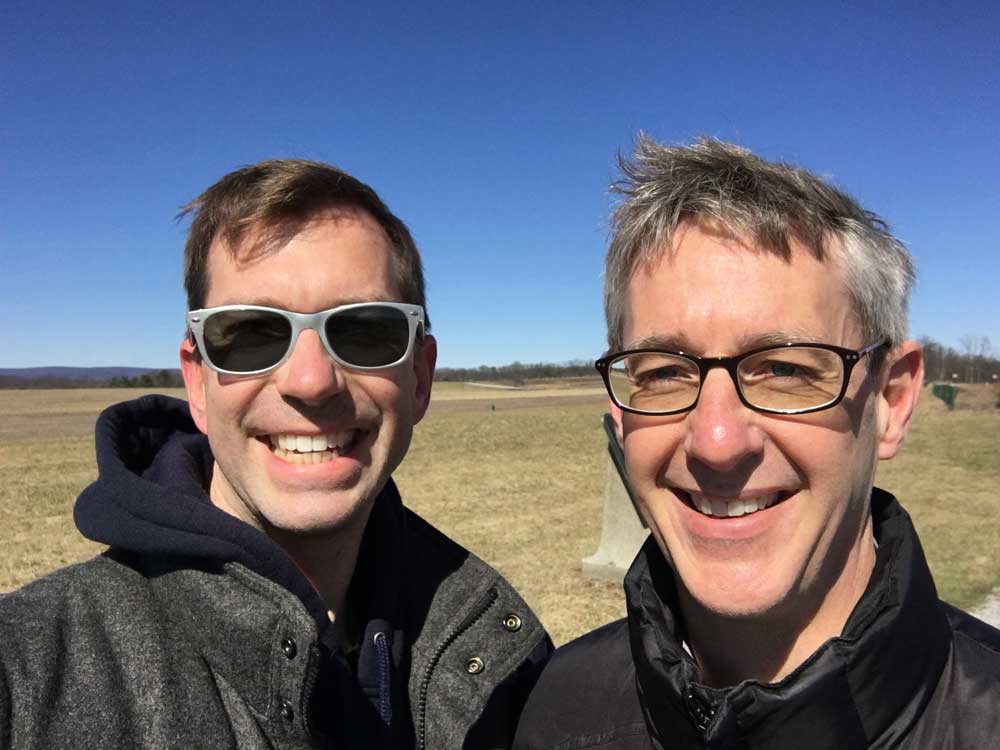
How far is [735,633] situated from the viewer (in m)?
1.82

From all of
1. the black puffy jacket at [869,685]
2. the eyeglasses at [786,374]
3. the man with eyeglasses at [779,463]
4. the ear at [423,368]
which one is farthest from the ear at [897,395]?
the ear at [423,368]

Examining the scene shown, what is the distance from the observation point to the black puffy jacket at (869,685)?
1507 mm

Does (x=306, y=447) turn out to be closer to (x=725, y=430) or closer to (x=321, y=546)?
(x=321, y=546)

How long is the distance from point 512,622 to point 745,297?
1.43m

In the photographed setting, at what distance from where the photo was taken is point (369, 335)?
2189mm

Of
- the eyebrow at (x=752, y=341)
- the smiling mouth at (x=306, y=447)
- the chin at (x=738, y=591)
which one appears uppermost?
the eyebrow at (x=752, y=341)

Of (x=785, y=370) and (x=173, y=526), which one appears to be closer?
(x=785, y=370)

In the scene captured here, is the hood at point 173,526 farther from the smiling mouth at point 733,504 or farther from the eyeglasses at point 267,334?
the smiling mouth at point 733,504

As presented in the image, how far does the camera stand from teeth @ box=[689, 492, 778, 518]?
5.59 feet

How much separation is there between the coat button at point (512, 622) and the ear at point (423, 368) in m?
0.77

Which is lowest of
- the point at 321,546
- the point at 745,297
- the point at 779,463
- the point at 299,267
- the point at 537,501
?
the point at 537,501

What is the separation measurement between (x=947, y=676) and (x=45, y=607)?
2.11 meters

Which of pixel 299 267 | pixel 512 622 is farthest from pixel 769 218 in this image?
pixel 512 622

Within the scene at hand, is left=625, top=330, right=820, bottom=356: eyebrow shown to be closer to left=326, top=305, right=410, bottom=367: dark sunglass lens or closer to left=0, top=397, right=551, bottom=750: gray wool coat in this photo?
left=326, top=305, right=410, bottom=367: dark sunglass lens
